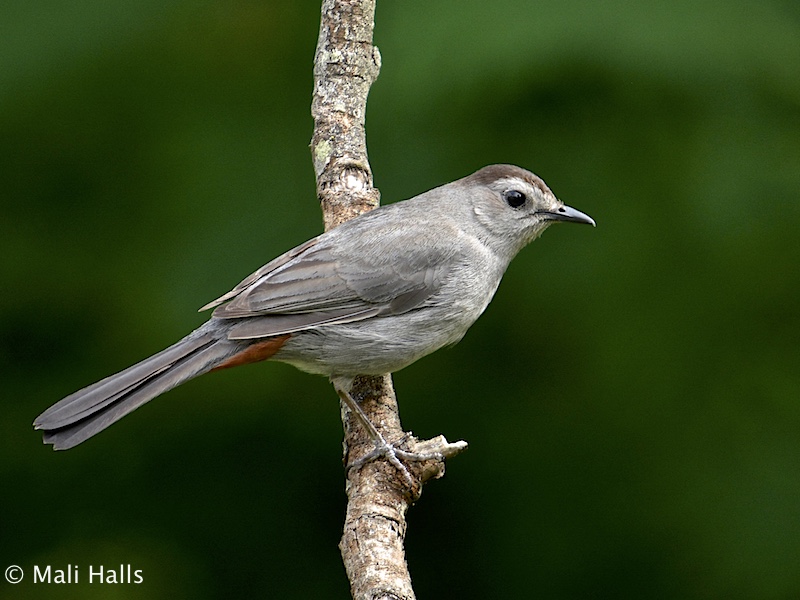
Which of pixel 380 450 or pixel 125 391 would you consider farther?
pixel 380 450

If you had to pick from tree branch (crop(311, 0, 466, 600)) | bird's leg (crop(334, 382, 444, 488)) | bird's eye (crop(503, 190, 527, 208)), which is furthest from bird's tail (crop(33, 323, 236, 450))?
bird's eye (crop(503, 190, 527, 208))

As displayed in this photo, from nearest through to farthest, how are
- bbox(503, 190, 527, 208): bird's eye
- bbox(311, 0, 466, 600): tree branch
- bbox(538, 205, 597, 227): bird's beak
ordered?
bbox(311, 0, 466, 600): tree branch
bbox(538, 205, 597, 227): bird's beak
bbox(503, 190, 527, 208): bird's eye

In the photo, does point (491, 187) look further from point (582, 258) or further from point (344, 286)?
point (344, 286)

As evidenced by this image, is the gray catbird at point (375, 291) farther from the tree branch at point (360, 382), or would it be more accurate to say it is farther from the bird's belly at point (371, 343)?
the tree branch at point (360, 382)

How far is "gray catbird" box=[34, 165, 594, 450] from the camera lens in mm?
3453

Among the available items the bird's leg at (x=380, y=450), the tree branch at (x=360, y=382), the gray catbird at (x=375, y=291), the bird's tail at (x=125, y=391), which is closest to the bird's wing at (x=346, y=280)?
the gray catbird at (x=375, y=291)

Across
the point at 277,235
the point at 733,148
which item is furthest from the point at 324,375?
the point at 733,148

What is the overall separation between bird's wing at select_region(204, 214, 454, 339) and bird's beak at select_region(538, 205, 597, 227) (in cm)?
42

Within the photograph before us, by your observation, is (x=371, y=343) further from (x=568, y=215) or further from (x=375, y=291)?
(x=568, y=215)

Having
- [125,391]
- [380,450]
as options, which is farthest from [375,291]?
[125,391]

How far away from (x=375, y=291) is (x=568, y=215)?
0.78 metres

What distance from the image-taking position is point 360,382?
154 inches

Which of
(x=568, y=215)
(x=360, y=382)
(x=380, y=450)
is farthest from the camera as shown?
(x=360, y=382)

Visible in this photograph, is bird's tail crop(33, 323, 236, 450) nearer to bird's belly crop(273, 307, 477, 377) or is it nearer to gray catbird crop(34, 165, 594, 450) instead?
gray catbird crop(34, 165, 594, 450)
